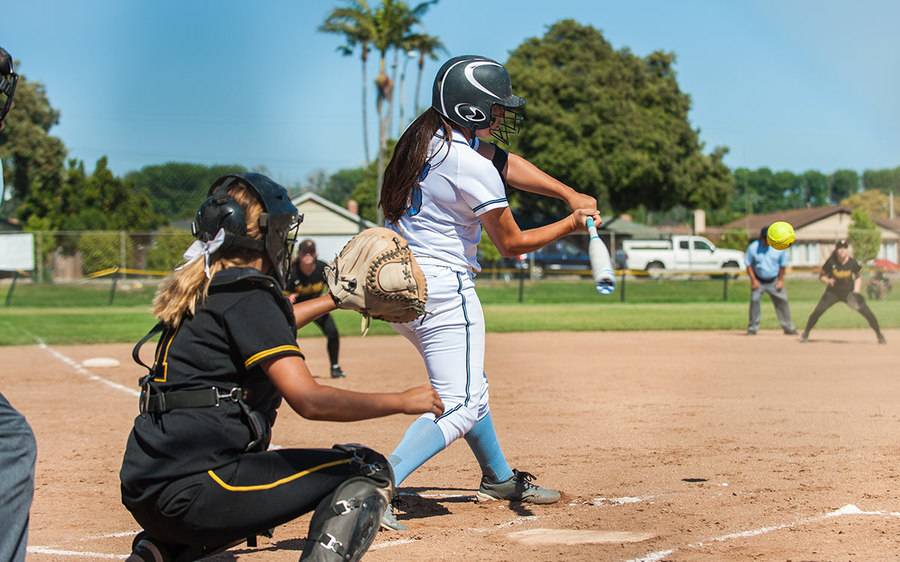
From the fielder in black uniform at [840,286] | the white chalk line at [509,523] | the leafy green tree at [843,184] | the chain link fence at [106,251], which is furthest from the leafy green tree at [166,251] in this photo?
the leafy green tree at [843,184]

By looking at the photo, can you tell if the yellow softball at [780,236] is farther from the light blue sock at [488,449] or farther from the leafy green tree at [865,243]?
the leafy green tree at [865,243]

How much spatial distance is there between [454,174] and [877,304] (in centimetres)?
2730

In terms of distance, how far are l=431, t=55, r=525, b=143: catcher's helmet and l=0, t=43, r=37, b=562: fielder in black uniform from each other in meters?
2.58

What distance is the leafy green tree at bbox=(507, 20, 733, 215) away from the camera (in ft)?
176

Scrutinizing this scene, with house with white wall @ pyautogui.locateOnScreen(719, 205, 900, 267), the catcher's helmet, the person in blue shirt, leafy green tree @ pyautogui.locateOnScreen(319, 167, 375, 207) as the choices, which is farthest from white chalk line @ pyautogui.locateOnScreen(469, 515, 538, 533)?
leafy green tree @ pyautogui.locateOnScreen(319, 167, 375, 207)

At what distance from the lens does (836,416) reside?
903cm

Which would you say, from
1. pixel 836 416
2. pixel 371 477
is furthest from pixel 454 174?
pixel 836 416

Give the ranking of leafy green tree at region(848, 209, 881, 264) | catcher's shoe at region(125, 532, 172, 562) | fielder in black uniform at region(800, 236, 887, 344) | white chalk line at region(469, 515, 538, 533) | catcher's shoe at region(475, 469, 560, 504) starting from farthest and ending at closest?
1. leafy green tree at region(848, 209, 881, 264)
2. fielder in black uniform at region(800, 236, 887, 344)
3. catcher's shoe at region(475, 469, 560, 504)
4. white chalk line at region(469, 515, 538, 533)
5. catcher's shoe at region(125, 532, 172, 562)

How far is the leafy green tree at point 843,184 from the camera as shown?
139 m

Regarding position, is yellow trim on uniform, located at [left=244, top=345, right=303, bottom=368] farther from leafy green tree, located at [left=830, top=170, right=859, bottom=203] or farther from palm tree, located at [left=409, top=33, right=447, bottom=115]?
leafy green tree, located at [left=830, top=170, right=859, bottom=203]

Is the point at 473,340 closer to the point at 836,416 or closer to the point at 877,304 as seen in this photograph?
the point at 836,416

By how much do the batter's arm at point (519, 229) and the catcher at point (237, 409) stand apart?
151cm

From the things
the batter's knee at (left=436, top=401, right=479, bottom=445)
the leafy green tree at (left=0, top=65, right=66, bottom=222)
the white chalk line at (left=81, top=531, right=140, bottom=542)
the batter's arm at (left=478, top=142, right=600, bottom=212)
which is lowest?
the white chalk line at (left=81, top=531, right=140, bottom=542)

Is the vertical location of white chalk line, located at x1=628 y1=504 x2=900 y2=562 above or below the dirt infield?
above
